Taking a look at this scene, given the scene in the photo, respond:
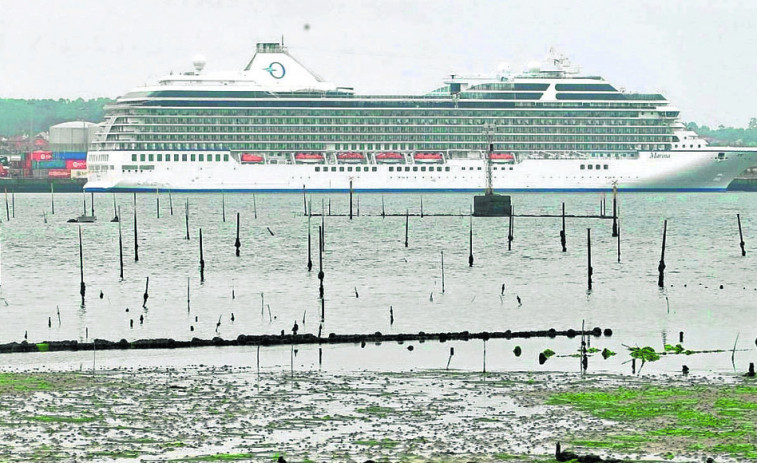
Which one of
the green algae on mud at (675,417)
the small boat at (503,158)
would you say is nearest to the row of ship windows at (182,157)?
the small boat at (503,158)

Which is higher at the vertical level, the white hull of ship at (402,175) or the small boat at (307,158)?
the small boat at (307,158)

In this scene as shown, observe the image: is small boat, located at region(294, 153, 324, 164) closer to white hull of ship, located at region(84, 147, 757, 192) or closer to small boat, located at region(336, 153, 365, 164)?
white hull of ship, located at region(84, 147, 757, 192)

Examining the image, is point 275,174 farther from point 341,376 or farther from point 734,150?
point 341,376

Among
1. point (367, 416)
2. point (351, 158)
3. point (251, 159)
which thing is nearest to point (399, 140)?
point (351, 158)

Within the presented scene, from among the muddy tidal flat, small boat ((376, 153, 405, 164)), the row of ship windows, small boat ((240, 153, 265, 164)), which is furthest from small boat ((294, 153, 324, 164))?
the muddy tidal flat

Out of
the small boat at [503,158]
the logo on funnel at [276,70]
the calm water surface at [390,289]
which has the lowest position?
the calm water surface at [390,289]

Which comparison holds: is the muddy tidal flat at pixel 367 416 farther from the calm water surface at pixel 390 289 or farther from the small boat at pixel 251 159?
the small boat at pixel 251 159
